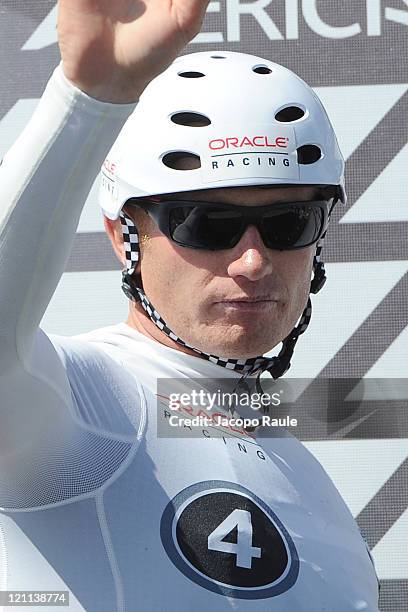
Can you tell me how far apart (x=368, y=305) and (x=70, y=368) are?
2.75ft

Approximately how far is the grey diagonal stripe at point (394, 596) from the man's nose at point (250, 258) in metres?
0.76

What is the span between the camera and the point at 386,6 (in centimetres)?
194

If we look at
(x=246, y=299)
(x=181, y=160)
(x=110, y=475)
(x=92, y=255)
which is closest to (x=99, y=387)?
(x=110, y=475)

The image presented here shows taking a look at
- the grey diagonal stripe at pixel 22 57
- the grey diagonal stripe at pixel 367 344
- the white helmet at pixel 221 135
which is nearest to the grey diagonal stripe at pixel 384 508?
the grey diagonal stripe at pixel 367 344

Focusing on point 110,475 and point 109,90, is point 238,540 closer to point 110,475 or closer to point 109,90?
point 110,475

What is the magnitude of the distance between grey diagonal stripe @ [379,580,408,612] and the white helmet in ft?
2.25

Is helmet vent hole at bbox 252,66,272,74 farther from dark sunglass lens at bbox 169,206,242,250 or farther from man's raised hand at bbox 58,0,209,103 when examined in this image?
man's raised hand at bbox 58,0,209,103

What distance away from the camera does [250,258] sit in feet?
4.14

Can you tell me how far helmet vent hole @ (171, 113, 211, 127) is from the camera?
1.37 meters

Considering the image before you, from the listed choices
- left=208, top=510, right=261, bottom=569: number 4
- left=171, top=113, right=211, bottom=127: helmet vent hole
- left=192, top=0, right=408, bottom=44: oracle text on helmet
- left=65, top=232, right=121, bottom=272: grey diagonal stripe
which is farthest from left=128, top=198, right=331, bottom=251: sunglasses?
left=192, top=0, right=408, bottom=44: oracle text on helmet

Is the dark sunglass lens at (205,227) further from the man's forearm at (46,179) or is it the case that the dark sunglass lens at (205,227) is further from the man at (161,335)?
the man's forearm at (46,179)

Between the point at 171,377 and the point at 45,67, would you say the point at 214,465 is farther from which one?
the point at 45,67

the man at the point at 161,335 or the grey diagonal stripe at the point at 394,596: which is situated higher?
the man at the point at 161,335

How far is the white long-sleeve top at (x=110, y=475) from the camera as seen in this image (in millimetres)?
919
